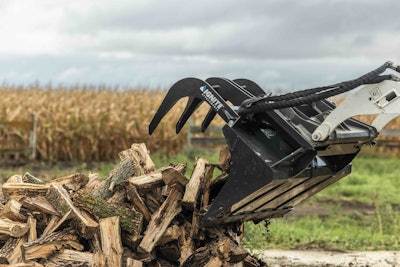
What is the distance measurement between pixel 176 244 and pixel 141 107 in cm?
1535

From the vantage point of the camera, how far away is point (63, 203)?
4.81m

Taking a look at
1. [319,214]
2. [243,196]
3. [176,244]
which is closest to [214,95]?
[243,196]

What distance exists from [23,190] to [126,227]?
0.94m

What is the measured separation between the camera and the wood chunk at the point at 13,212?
495 centimetres

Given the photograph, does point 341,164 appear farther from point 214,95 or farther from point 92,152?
point 92,152

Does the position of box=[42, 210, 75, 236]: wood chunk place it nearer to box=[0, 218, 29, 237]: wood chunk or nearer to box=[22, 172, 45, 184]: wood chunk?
box=[0, 218, 29, 237]: wood chunk

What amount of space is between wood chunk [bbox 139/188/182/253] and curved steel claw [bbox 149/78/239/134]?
2.00 ft

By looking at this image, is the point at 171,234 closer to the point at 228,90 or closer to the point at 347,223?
the point at 228,90

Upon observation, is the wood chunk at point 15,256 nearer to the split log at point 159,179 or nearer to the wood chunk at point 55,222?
the wood chunk at point 55,222

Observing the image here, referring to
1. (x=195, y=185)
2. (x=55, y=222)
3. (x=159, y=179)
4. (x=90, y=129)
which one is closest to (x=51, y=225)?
(x=55, y=222)

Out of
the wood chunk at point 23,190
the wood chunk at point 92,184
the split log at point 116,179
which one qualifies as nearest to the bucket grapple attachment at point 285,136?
the split log at point 116,179

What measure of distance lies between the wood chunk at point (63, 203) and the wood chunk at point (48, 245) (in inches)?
5.6

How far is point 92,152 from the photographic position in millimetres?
18797

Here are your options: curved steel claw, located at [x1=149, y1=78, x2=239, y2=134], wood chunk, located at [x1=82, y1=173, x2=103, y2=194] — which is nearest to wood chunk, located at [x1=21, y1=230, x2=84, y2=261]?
wood chunk, located at [x1=82, y1=173, x2=103, y2=194]
